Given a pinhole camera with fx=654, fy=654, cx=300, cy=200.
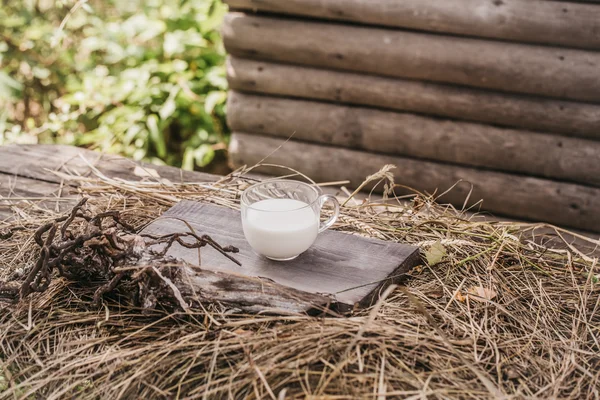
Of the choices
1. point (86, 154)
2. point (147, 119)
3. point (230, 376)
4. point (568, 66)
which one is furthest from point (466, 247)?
point (147, 119)

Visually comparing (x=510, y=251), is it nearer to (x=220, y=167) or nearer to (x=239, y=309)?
(x=239, y=309)

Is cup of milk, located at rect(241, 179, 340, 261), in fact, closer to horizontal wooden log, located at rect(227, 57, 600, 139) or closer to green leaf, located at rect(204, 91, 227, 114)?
horizontal wooden log, located at rect(227, 57, 600, 139)

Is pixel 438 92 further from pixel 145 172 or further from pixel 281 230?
pixel 281 230

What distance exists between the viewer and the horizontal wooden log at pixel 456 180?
353 cm

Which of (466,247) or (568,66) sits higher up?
(568,66)

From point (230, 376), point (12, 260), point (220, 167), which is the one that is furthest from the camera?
point (220, 167)

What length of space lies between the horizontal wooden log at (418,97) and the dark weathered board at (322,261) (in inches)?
75.5

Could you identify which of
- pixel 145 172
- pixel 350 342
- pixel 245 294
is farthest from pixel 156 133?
pixel 350 342

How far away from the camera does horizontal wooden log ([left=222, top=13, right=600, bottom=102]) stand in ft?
11.0

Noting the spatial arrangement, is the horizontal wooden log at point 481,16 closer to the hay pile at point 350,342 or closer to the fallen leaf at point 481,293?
the hay pile at point 350,342

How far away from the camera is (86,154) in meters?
2.69

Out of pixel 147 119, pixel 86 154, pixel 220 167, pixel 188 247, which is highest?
pixel 188 247

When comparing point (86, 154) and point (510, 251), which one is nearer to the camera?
point (510, 251)

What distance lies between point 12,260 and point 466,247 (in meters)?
1.31
